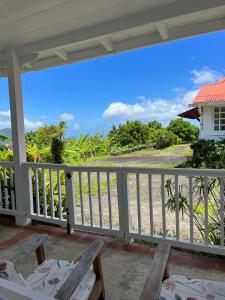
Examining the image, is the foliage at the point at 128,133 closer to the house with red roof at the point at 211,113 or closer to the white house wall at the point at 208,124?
the house with red roof at the point at 211,113

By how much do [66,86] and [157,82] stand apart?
10565 mm

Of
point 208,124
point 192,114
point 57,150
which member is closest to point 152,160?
point 192,114

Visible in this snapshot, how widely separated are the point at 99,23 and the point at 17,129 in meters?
1.77

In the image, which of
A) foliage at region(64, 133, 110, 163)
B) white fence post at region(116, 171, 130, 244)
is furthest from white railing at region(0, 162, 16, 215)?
foliage at region(64, 133, 110, 163)

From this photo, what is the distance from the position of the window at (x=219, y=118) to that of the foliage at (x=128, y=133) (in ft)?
22.3

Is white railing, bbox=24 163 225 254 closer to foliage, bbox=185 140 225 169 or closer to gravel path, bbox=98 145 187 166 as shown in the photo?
foliage, bbox=185 140 225 169

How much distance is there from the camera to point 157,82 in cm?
3167

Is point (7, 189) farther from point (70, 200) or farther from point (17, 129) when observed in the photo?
point (70, 200)

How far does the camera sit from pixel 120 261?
2781 mm

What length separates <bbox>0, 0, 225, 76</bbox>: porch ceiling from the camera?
244cm

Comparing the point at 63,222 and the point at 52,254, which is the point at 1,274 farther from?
the point at 63,222

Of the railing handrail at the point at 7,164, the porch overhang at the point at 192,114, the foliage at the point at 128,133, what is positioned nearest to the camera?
the railing handrail at the point at 7,164

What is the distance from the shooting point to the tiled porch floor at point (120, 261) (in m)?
2.40

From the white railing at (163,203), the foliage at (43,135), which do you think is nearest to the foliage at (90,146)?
the foliage at (43,135)
